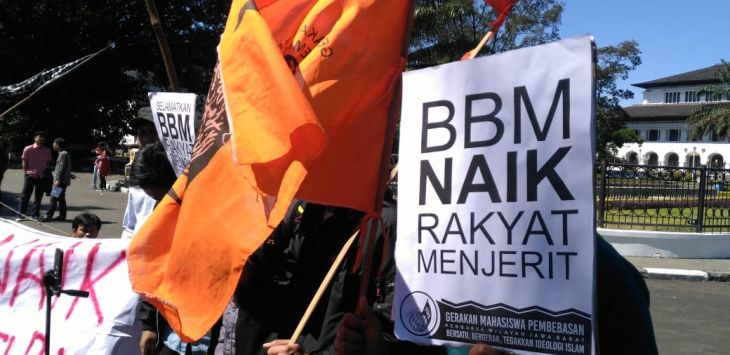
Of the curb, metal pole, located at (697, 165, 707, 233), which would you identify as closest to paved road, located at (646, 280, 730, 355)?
the curb

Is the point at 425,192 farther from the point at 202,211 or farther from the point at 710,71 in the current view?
the point at 710,71

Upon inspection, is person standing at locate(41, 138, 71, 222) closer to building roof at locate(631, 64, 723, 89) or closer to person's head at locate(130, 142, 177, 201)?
person's head at locate(130, 142, 177, 201)

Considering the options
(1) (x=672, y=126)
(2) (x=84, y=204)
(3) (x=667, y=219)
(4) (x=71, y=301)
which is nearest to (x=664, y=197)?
(3) (x=667, y=219)

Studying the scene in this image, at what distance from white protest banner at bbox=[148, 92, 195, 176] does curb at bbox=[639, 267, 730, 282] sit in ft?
29.3

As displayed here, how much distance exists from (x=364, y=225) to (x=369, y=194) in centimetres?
11

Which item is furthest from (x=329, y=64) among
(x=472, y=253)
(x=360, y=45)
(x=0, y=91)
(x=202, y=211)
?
(x=0, y=91)

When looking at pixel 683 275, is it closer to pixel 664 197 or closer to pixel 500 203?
pixel 664 197

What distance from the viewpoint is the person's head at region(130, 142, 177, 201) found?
133 inches

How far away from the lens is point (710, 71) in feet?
267

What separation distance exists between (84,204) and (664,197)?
44.3 feet

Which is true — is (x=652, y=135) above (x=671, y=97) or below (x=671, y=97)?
below

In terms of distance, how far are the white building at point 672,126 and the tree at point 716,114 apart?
184 centimetres

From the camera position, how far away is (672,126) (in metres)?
74.9

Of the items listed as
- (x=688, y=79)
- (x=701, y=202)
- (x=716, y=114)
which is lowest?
(x=701, y=202)
